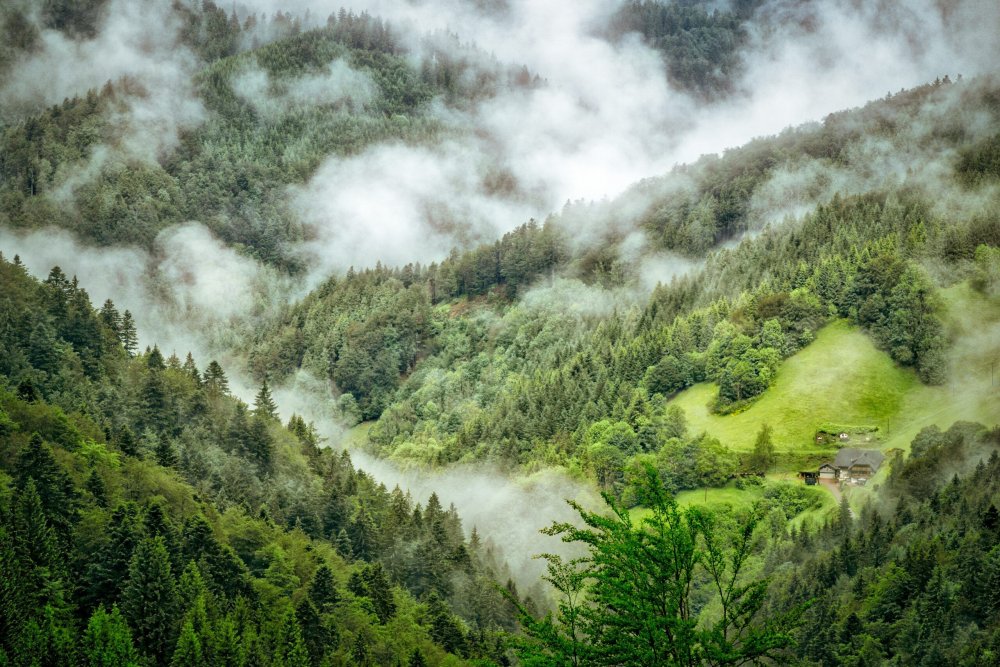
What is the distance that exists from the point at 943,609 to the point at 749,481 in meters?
57.9

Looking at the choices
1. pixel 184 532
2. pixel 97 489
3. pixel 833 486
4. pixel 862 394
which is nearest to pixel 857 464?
pixel 833 486

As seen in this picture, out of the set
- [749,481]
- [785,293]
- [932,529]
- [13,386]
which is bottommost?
[932,529]

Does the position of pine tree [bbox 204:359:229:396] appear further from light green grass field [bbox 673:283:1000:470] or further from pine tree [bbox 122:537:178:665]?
light green grass field [bbox 673:283:1000:470]

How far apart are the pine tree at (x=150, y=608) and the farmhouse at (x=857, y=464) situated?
342 ft

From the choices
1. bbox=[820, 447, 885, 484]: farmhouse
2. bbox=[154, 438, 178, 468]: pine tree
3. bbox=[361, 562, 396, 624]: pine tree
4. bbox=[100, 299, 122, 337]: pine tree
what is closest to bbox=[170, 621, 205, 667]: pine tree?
bbox=[361, 562, 396, 624]: pine tree

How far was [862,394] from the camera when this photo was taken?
560 feet

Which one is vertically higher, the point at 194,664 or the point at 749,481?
the point at 749,481

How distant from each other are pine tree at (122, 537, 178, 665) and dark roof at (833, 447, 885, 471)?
105 metres

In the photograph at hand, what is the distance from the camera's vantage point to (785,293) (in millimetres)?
198500

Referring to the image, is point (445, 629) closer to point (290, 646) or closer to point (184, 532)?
point (290, 646)

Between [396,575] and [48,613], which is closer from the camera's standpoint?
[48,613]

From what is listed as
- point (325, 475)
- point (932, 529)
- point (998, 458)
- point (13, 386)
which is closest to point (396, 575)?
point (325, 475)

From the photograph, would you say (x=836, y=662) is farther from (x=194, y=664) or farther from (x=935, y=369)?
(x=935, y=369)

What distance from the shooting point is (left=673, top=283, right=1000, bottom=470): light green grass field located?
160m
